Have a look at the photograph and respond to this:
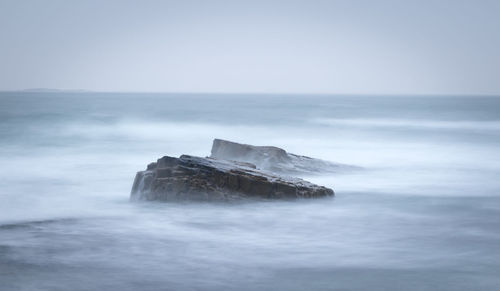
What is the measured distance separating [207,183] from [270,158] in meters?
4.13

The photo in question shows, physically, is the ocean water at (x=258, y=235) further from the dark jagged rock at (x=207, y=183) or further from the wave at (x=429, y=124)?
the wave at (x=429, y=124)

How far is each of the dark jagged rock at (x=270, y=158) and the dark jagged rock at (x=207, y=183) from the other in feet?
11.0

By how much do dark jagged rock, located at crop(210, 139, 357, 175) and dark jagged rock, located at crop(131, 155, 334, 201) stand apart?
336 cm

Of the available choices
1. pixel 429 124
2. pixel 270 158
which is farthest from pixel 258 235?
pixel 429 124

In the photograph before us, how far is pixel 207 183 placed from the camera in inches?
464

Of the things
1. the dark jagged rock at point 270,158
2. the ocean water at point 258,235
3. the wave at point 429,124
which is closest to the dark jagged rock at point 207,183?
the ocean water at point 258,235

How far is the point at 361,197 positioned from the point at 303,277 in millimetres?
5829

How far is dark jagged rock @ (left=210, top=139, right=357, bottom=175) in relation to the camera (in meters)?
15.6

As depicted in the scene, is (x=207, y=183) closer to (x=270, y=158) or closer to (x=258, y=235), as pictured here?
(x=258, y=235)

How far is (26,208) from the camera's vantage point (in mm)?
12461

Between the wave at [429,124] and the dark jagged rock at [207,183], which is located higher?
the wave at [429,124]

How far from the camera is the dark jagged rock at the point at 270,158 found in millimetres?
15609

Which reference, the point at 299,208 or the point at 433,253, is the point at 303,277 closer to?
the point at 433,253

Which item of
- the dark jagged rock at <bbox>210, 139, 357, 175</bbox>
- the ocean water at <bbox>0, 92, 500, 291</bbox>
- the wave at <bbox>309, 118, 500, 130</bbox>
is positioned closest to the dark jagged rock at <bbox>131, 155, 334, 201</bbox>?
the ocean water at <bbox>0, 92, 500, 291</bbox>
